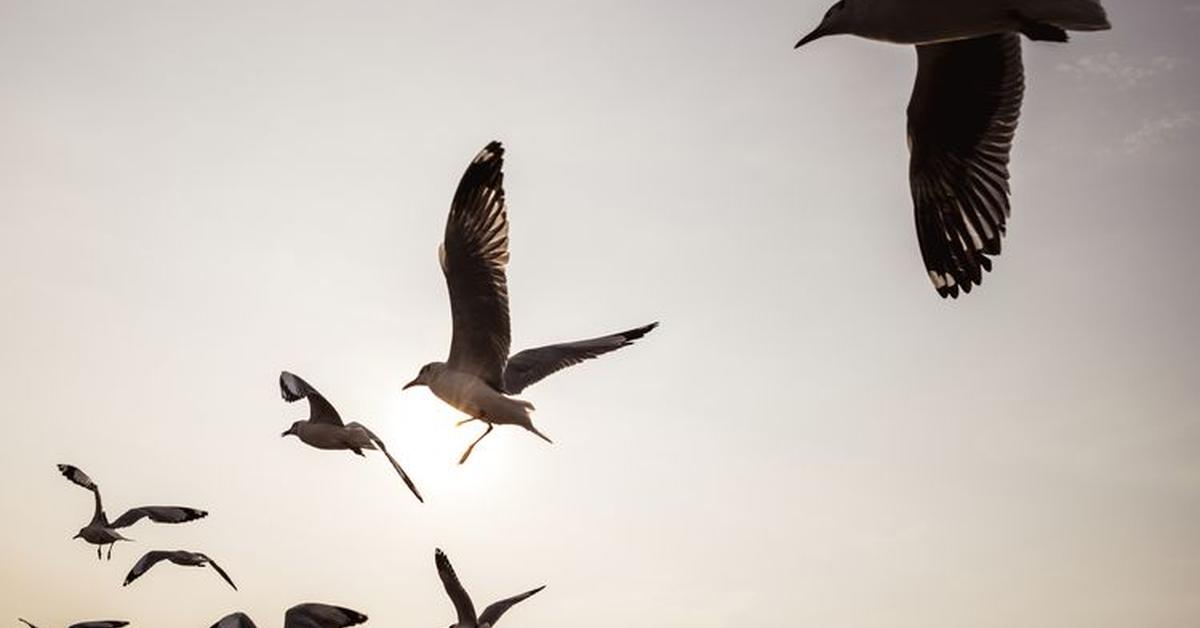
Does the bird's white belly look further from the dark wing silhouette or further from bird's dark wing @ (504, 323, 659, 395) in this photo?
the dark wing silhouette

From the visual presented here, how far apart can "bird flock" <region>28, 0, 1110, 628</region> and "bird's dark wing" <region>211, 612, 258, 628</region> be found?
0.06 ft

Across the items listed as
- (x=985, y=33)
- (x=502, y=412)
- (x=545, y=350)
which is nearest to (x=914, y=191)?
(x=985, y=33)

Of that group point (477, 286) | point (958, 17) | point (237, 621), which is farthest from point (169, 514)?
point (958, 17)

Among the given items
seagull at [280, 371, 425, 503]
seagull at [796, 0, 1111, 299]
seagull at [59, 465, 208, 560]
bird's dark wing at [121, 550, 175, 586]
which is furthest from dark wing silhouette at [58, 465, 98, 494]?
seagull at [796, 0, 1111, 299]

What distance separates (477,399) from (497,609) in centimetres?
253

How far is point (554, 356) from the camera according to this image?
1355cm

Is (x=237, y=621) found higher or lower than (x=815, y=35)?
lower

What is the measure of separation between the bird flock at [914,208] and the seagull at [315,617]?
0.01m

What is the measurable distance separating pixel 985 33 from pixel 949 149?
1483 mm

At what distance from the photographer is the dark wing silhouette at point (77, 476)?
17094 millimetres

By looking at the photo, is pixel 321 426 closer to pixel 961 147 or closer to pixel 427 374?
pixel 427 374

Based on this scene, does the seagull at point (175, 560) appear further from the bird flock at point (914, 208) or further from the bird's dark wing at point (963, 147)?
the bird's dark wing at point (963, 147)

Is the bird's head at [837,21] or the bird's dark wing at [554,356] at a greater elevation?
the bird's head at [837,21]

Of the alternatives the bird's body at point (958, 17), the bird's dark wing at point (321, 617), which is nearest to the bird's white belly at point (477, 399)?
the bird's dark wing at point (321, 617)
